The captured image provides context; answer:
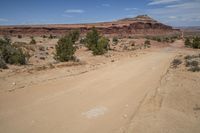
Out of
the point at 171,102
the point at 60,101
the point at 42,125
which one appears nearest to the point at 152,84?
the point at 171,102

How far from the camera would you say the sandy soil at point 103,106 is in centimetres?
778

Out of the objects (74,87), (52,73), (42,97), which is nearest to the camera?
Answer: (42,97)

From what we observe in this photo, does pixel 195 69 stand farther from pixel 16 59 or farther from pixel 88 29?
pixel 88 29

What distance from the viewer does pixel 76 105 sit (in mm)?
9789

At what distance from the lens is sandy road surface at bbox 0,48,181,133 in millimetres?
7777

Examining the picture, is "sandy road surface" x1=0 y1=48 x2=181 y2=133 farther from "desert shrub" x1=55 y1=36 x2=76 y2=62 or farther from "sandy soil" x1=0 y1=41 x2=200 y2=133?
"desert shrub" x1=55 y1=36 x2=76 y2=62

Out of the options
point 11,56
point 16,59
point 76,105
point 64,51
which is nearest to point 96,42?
point 64,51

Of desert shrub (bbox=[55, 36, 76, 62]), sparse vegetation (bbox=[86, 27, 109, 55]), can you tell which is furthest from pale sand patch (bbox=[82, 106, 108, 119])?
sparse vegetation (bbox=[86, 27, 109, 55])

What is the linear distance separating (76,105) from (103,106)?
1.02 meters

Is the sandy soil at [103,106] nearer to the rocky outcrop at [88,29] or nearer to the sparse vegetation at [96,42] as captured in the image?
the sparse vegetation at [96,42]

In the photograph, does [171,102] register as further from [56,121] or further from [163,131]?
[56,121]

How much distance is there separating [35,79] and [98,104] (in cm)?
574

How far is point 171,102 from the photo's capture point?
10.3 meters

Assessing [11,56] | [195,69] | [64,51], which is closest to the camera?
[195,69]
